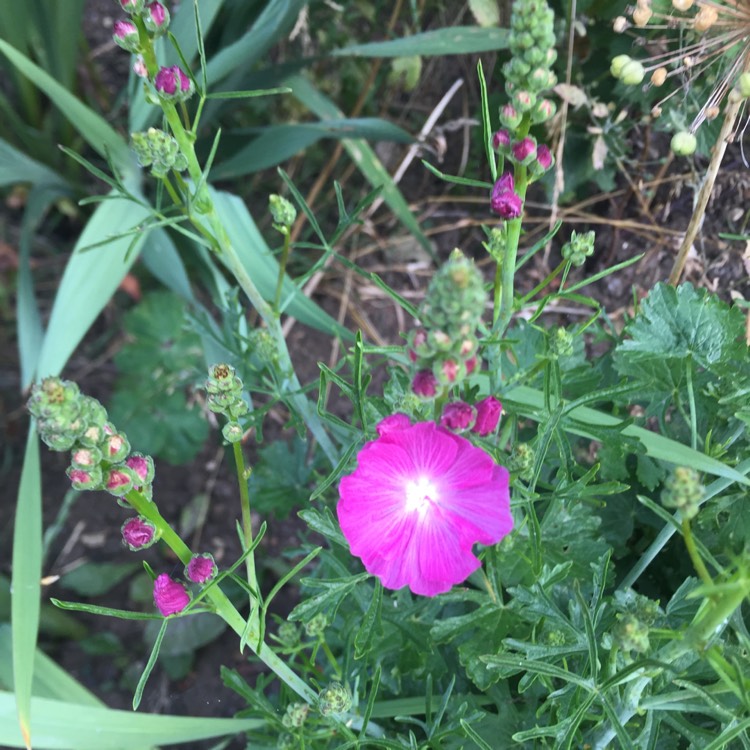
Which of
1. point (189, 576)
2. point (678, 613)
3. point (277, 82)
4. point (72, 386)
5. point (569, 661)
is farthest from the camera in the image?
point (277, 82)

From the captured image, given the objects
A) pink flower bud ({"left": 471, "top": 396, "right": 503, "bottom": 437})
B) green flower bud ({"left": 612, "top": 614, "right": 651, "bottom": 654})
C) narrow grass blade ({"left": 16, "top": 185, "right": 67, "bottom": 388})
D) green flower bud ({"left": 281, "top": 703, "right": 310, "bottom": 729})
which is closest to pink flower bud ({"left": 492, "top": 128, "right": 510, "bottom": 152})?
pink flower bud ({"left": 471, "top": 396, "right": 503, "bottom": 437})

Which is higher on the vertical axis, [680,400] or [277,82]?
[277,82]

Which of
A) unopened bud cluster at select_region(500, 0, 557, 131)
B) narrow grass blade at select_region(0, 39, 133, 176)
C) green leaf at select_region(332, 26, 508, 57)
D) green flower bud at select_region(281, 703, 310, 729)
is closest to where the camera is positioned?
unopened bud cluster at select_region(500, 0, 557, 131)

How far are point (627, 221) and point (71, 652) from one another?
5.33 ft

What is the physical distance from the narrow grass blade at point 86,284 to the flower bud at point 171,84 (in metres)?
0.53

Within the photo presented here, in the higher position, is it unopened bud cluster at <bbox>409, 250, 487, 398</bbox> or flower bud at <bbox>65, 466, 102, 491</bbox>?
unopened bud cluster at <bbox>409, 250, 487, 398</bbox>

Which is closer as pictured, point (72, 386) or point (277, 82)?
point (72, 386)

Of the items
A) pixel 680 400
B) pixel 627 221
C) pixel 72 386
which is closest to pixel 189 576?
pixel 72 386

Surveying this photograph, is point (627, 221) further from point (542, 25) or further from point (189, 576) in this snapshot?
point (189, 576)

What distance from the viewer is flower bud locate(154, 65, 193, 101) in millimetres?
821

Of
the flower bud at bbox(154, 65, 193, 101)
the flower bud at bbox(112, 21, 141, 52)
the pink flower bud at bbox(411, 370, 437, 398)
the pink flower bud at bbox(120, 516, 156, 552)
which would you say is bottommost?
the pink flower bud at bbox(120, 516, 156, 552)

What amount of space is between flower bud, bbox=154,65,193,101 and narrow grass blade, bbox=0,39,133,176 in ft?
1.48

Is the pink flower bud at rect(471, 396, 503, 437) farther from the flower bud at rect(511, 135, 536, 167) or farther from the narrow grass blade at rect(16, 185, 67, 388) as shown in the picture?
the narrow grass blade at rect(16, 185, 67, 388)

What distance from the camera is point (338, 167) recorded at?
6.46 ft
